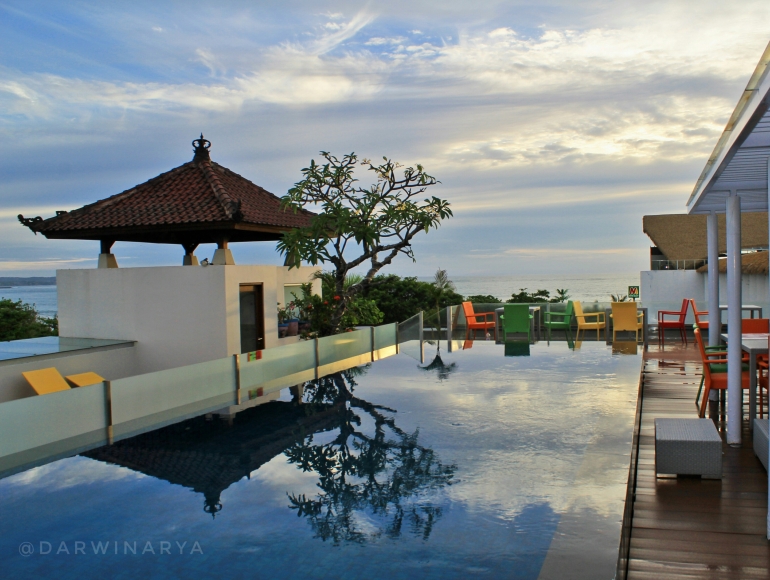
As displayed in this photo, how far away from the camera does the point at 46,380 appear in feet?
33.1

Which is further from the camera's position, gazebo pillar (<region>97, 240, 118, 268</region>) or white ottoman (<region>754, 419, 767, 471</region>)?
gazebo pillar (<region>97, 240, 118, 268</region>)

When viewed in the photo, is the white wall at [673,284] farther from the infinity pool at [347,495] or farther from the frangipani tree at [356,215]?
the infinity pool at [347,495]

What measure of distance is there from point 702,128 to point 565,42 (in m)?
4.14

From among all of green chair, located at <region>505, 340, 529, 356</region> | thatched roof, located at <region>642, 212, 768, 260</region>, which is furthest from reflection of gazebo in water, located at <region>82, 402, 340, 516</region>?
thatched roof, located at <region>642, 212, 768, 260</region>

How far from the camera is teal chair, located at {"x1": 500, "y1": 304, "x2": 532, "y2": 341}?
51.0ft

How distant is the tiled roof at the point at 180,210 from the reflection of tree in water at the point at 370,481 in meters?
5.50

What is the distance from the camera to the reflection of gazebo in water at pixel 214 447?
6.49 meters

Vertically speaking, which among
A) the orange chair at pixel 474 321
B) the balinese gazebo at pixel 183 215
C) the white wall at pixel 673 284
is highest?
the balinese gazebo at pixel 183 215

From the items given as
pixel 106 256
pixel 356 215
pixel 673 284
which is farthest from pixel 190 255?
pixel 673 284

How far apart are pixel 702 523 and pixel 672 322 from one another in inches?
435

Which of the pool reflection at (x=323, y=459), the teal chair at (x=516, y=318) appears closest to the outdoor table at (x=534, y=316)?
the teal chair at (x=516, y=318)

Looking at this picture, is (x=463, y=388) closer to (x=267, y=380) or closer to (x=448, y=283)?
(x=267, y=380)

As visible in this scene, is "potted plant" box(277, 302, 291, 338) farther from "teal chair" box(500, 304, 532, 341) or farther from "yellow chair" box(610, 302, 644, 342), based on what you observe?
"yellow chair" box(610, 302, 644, 342)

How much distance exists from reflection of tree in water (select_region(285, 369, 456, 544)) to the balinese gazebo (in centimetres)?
551
